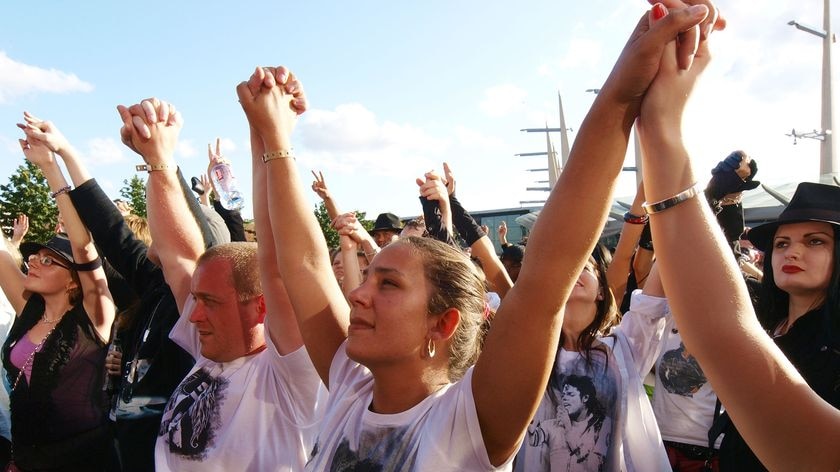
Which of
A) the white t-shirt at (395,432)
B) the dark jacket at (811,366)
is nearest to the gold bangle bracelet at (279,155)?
the white t-shirt at (395,432)

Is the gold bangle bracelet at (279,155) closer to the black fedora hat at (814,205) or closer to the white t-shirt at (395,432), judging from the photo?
the white t-shirt at (395,432)

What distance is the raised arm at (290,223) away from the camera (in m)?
2.05

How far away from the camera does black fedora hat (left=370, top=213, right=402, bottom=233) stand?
21.9 ft

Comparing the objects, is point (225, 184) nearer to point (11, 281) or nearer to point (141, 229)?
point (141, 229)

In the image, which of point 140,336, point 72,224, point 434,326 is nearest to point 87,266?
point 72,224

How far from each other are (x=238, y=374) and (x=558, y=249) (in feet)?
4.80

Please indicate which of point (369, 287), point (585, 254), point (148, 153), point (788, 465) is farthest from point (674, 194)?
point (148, 153)

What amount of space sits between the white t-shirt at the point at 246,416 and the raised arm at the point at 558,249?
0.97m

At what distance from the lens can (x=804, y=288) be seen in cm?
250

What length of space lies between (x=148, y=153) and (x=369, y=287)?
1399 millimetres

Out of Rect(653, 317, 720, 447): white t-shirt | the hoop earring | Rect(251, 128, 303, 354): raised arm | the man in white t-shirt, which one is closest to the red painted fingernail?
the hoop earring

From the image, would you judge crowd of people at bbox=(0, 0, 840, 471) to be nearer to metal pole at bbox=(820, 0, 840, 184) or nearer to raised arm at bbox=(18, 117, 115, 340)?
raised arm at bbox=(18, 117, 115, 340)

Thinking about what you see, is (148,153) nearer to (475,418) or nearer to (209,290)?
(209,290)

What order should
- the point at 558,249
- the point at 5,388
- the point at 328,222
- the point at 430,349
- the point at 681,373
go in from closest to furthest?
the point at 558,249 < the point at 430,349 < the point at 681,373 < the point at 5,388 < the point at 328,222
